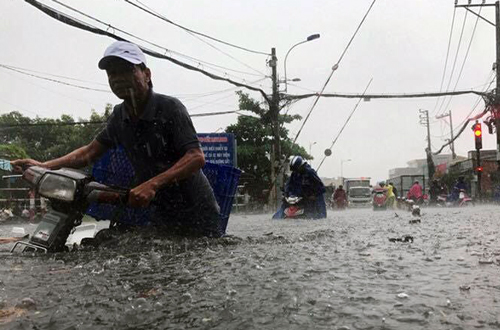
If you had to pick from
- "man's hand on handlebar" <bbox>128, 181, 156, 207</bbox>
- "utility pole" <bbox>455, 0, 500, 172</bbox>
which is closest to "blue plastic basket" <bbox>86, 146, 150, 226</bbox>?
"man's hand on handlebar" <bbox>128, 181, 156, 207</bbox>

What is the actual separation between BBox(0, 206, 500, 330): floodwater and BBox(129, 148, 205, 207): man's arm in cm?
34

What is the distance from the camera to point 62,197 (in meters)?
2.89

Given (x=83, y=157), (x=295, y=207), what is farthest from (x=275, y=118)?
(x=83, y=157)

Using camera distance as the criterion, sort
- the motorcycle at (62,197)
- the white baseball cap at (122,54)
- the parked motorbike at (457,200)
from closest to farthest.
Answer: the motorcycle at (62,197), the white baseball cap at (122,54), the parked motorbike at (457,200)

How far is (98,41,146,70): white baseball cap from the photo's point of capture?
2.99 metres

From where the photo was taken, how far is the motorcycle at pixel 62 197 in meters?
2.85

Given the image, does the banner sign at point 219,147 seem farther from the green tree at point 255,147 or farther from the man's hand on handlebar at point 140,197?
the man's hand on handlebar at point 140,197

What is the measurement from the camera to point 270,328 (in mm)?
1486

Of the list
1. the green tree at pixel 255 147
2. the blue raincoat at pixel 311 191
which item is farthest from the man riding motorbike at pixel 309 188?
the green tree at pixel 255 147

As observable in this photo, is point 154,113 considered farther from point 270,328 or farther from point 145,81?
point 270,328

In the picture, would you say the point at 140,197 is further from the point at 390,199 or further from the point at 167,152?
the point at 390,199

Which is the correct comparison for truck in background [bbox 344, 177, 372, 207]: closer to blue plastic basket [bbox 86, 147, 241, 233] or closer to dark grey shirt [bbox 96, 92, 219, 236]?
blue plastic basket [bbox 86, 147, 241, 233]

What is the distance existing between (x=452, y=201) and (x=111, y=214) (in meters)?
21.3

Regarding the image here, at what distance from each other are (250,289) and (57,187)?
145 cm
